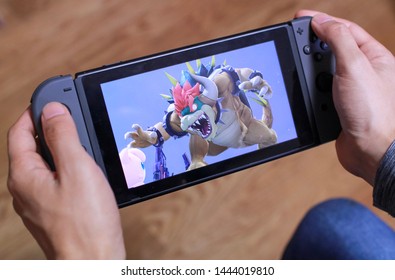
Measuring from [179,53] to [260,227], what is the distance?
0.38 metres

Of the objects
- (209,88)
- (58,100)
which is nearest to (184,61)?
(209,88)

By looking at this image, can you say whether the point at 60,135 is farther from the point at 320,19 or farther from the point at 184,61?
the point at 320,19

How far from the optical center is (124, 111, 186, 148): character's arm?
0.53 m

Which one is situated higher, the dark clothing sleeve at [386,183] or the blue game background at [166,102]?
the blue game background at [166,102]

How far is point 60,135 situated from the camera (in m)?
0.46

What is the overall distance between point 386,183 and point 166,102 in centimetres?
27

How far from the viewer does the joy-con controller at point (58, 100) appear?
1.61 ft

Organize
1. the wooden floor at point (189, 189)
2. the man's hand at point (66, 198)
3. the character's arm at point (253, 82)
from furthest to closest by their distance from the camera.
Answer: the wooden floor at point (189, 189)
the character's arm at point (253, 82)
the man's hand at point (66, 198)

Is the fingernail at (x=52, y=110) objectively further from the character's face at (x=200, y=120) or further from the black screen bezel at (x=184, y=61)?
the character's face at (x=200, y=120)

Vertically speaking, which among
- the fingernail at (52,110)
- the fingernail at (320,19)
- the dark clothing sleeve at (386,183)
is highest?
the fingernail at (320,19)

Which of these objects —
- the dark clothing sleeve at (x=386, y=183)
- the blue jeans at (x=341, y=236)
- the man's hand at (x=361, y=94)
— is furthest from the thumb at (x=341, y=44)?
the blue jeans at (x=341, y=236)

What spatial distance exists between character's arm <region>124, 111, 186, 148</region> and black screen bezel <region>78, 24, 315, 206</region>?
26 millimetres

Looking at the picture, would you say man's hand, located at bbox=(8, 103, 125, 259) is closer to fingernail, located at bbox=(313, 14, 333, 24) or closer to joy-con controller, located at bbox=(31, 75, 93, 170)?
joy-con controller, located at bbox=(31, 75, 93, 170)

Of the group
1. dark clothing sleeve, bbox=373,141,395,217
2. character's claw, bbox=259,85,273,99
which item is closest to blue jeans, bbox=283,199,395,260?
dark clothing sleeve, bbox=373,141,395,217
